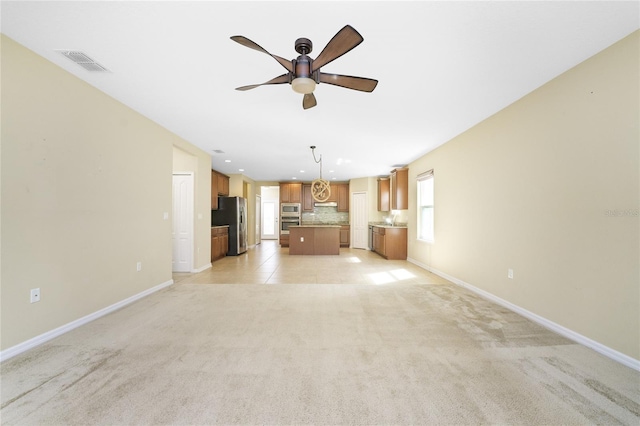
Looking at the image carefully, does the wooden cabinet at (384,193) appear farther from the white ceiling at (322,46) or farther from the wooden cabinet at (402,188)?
the white ceiling at (322,46)

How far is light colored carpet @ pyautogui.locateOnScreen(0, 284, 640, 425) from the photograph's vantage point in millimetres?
1497

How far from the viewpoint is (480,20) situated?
6.09 feet

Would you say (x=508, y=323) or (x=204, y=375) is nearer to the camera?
(x=204, y=375)

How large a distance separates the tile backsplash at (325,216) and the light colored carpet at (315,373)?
22.9ft

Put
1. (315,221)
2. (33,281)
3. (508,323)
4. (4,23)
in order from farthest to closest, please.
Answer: (315,221) < (508,323) < (33,281) < (4,23)

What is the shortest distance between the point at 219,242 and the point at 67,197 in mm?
4508

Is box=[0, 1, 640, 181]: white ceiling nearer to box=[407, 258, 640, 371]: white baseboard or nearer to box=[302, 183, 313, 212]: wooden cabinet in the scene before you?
box=[407, 258, 640, 371]: white baseboard

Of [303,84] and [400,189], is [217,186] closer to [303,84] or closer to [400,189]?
[400,189]

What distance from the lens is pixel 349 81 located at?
2014 millimetres

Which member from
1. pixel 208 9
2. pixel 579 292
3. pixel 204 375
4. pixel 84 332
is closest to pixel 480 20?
pixel 208 9

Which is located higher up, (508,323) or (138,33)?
(138,33)

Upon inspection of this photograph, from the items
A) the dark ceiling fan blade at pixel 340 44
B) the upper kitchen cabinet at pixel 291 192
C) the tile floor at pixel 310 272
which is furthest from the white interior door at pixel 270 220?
the dark ceiling fan blade at pixel 340 44

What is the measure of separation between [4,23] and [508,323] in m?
5.08

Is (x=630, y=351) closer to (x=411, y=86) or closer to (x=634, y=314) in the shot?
(x=634, y=314)
